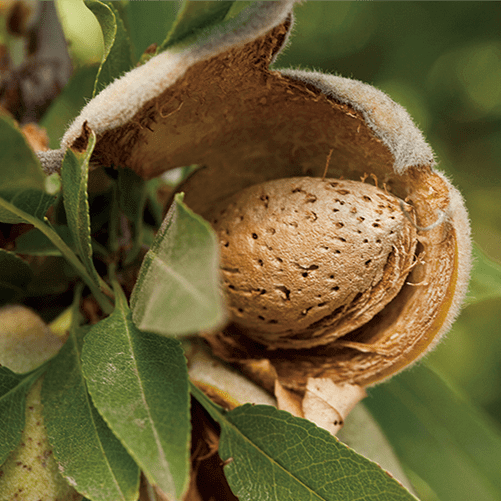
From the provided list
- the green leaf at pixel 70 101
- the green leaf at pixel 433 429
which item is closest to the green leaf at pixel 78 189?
the green leaf at pixel 70 101

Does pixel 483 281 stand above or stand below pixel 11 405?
above

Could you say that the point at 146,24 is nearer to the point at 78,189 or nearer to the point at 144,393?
the point at 78,189

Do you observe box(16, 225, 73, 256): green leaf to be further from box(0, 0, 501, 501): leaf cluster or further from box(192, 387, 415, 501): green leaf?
box(192, 387, 415, 501): green leaf

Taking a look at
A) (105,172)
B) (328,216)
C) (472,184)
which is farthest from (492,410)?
(105,172)

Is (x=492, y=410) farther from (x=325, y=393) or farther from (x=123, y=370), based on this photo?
(x=123, y=370)

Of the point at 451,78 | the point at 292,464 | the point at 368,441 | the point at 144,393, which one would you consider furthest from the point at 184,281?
the point at 451,78

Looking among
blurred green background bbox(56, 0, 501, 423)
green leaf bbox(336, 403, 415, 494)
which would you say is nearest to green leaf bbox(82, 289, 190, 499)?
green leaf bbox(336, 403, 415, 494)

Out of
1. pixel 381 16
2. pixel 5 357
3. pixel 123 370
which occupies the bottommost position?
pixel 5 357
